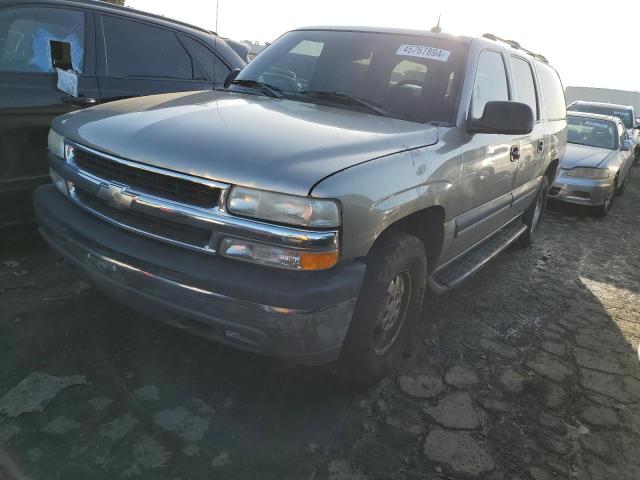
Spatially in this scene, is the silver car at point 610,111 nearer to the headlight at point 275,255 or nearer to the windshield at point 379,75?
the windshield at point 379,75

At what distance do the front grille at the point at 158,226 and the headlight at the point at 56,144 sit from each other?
446 mm

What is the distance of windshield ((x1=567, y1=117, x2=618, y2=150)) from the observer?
8.72m

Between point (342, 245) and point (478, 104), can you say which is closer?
point (342, 245)

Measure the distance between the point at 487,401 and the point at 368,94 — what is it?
1834 mm

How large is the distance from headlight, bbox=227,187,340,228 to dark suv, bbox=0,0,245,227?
7.24 ft

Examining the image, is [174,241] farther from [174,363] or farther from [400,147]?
[400,147]

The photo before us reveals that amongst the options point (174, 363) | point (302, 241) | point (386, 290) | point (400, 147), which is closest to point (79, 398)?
point (174, 363)

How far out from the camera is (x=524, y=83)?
4273mm

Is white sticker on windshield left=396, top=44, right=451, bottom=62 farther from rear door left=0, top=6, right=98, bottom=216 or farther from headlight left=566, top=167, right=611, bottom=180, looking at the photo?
headlight left=566, top=167, right=611, bottom=180

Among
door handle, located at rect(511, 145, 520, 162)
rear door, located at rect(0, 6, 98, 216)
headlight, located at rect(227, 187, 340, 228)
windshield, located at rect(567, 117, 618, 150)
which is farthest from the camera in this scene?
windshield, located at rect(567, 117, 618, 150)

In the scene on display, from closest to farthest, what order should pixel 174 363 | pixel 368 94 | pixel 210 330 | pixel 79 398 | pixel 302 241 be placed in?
pixel 302 241
pixel 210 330
pixel 79 398
pixel 174 363
pixel 368 94

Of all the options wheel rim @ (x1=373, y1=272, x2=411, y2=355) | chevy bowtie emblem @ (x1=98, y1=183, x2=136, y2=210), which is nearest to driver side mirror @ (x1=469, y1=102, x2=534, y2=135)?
wheel rim @ (x1=373, y1=272, x2=411, y2=355)

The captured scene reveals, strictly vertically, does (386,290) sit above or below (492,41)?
below

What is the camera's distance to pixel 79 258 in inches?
94.1
